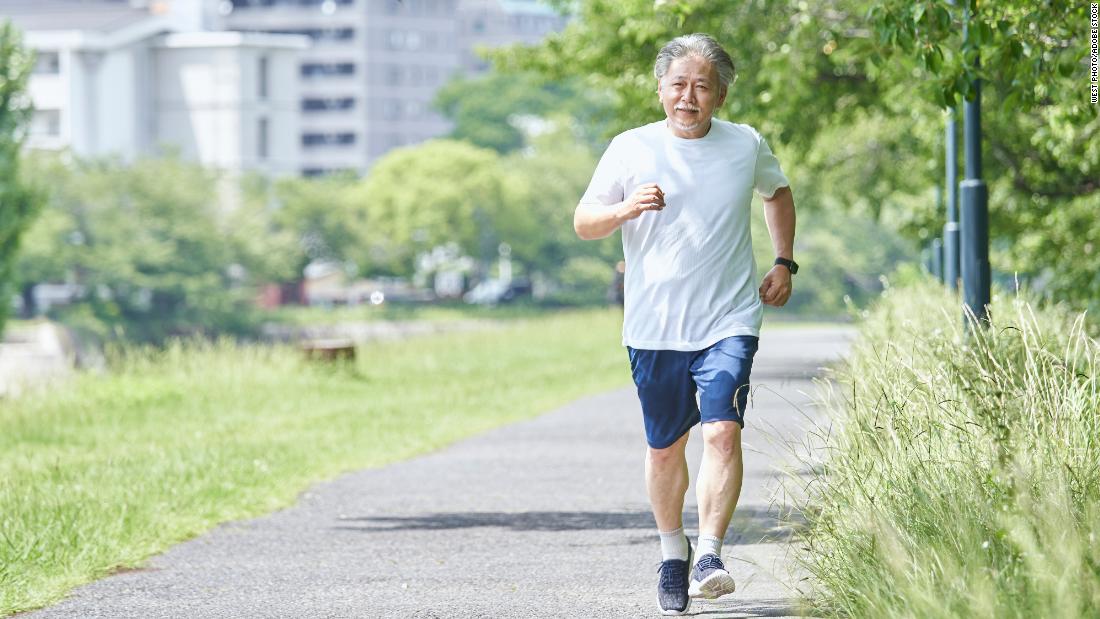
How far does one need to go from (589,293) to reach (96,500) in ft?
286

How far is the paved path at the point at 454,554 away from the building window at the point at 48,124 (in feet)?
302

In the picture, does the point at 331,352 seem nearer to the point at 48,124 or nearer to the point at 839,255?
the point at 839,255

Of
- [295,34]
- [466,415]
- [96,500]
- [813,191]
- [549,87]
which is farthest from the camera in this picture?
[295,34]

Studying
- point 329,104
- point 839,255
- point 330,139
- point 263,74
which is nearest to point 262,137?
point 263,74

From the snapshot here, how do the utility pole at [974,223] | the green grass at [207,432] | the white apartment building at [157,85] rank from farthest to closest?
the white apartment building at [157,85]
the utility pole at [974,223]
the green grass at [207,432]

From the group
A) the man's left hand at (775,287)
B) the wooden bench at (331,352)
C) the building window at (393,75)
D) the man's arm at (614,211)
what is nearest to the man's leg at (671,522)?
the man's left hand at (775,287)

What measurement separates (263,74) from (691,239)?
108 m

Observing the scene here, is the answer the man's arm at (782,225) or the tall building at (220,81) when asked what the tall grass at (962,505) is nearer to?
the man's arm at (782,225)

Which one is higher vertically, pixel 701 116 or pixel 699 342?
pixel 701 116

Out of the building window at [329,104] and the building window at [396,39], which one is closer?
the building window at [329,104]

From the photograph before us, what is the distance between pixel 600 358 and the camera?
31109 millimetres

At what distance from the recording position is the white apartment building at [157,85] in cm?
10194

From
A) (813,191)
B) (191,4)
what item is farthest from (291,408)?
(191,4)

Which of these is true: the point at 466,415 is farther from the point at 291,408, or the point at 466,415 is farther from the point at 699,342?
the point at 699,342
